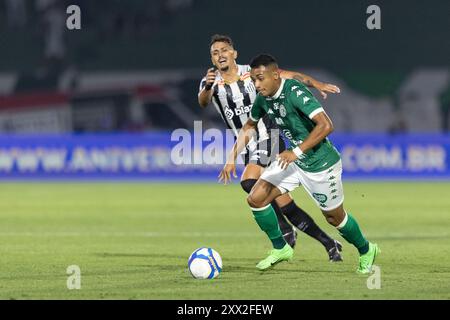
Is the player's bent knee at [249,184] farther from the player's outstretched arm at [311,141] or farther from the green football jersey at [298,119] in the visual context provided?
the player's outstretched arm at [311,141]

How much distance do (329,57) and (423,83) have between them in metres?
2.78

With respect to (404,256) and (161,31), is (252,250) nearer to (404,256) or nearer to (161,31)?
(404,256)

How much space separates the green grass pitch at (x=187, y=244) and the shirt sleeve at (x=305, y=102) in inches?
56.8

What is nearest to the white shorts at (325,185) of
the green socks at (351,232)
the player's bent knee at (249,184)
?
the green socks at (351,232)

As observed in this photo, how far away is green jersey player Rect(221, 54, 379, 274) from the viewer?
360 inches

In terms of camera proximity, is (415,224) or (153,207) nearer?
(415,224)

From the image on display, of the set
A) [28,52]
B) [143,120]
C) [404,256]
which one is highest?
[28,52]

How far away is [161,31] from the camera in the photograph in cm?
3105

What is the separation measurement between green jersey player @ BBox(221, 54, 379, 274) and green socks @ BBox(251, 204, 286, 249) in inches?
2.3

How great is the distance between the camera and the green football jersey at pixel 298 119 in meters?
9.26
